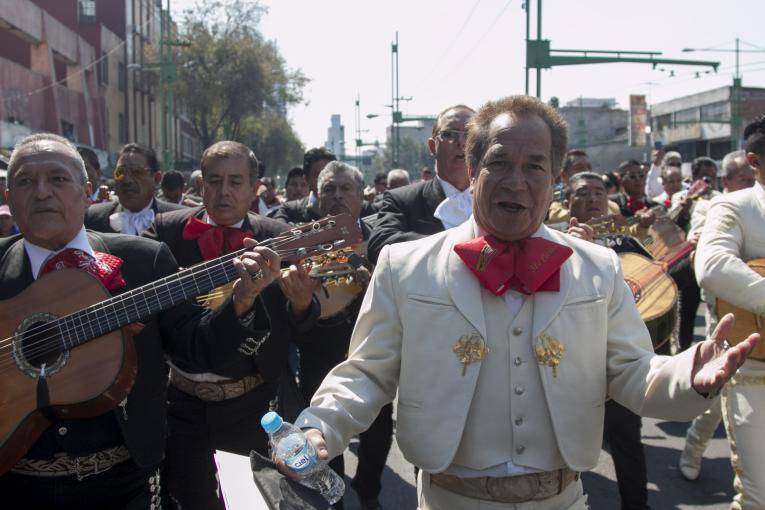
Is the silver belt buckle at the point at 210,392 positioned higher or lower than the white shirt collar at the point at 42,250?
lower

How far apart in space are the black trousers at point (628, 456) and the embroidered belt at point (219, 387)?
2196 millimetres

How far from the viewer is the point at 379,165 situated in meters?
102

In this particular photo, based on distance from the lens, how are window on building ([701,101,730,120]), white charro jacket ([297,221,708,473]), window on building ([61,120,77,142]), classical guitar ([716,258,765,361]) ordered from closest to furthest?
white charro jacket ([297,221,708,473]) → classical guitar ([716,258,765,361]) → window on building ([61,120,77,142]) → window on building ([701,101,730,120])

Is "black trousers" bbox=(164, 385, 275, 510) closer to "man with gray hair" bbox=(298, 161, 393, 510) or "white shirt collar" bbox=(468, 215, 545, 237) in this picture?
"man with gray hair" bbox=(298, 161, 393, 510)

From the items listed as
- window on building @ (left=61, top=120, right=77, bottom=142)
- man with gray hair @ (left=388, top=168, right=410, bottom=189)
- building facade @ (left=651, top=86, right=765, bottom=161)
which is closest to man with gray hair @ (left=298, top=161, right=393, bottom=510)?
man with gray hair @ (left=388, top=168, right=410, bottom=189)

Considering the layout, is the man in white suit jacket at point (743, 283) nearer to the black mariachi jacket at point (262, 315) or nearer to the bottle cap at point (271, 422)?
the black mariachi jacket at point (262, 315)

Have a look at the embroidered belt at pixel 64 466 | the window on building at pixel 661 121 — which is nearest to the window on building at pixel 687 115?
the window on building at pixel 661 121

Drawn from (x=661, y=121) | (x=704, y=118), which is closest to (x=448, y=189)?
(x=704, y=118)

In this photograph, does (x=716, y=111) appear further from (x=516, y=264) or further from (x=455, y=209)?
(x=516, y=264)

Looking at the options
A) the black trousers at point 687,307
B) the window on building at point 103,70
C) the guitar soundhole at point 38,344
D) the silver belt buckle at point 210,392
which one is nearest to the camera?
the guitar soundhole at point 38,344

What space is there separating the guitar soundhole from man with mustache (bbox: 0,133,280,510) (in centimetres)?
5

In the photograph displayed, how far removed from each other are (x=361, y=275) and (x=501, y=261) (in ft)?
6.47

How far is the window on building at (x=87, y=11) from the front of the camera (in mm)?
38156

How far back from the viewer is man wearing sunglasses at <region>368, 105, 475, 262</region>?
4480 millimetres
